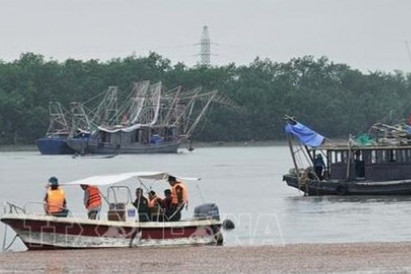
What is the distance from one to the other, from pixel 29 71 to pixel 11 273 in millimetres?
170442

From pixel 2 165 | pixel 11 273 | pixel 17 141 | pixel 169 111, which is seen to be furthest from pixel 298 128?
pixel 17 141

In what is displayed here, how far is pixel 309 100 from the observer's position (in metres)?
199

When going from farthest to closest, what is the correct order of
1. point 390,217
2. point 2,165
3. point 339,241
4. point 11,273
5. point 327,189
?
1. point 2,165
2. point 327,189
3. point 390,217
4. point 339,241
5. point 11,273

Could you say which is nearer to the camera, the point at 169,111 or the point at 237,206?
the point at 237,206

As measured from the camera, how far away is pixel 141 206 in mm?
35594

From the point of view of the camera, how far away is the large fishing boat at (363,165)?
58.9m

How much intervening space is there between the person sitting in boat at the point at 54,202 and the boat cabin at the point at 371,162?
85.8ft

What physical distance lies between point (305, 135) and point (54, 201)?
29495mm

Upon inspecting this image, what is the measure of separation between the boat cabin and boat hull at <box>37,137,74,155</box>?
103 meters

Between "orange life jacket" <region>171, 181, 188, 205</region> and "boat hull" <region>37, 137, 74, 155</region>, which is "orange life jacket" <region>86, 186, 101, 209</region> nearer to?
"orange life jacket" <region>171, 181, 188, 205</region>

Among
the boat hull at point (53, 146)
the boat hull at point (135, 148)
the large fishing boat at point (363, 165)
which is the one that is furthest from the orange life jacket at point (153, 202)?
the boat hull at point (53, 146)

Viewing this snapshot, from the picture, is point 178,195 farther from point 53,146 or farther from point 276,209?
point 53,146

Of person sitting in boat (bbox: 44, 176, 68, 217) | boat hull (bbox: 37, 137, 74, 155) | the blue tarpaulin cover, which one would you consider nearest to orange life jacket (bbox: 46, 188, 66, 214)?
person sitting in boat (bbox: 44, 176, 68, 217)

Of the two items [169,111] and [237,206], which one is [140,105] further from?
[237,206]
